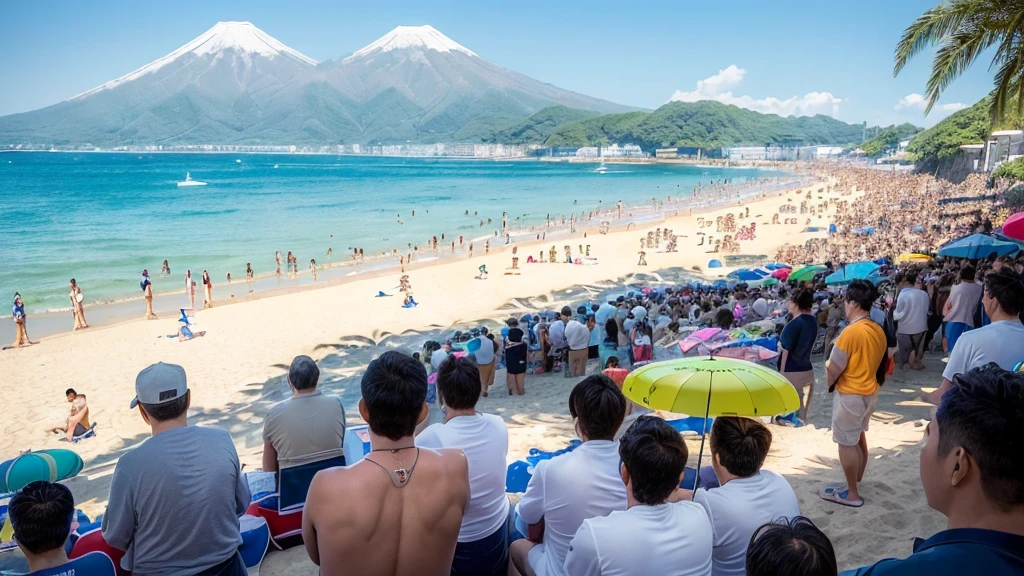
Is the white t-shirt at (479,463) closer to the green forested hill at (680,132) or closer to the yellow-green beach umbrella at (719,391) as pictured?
the yellow-green beach umbrella at (719,391)

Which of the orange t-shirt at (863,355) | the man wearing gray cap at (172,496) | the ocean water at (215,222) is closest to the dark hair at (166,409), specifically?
the man wearing gray cap at (172,496)

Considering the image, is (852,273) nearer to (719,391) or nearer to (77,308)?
(719,391)

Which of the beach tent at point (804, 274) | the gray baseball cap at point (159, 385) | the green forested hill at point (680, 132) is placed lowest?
the beach tent at point (804, 274)

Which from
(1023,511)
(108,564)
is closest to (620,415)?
(1023,511)

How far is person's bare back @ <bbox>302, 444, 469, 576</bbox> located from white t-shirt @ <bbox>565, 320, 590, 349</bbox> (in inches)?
278

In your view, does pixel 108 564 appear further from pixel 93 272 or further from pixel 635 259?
pixel 93 272

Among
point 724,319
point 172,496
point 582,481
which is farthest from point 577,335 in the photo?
point 172,496

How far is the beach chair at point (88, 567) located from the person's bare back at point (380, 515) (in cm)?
102

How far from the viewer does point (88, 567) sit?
264 centimetres

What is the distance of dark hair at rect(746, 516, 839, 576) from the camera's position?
168 centimetres

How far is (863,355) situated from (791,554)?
3.34 m

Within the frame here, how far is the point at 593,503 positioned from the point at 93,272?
92.0 feet

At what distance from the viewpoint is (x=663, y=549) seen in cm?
227

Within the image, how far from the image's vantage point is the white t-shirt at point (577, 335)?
30.9 feet
